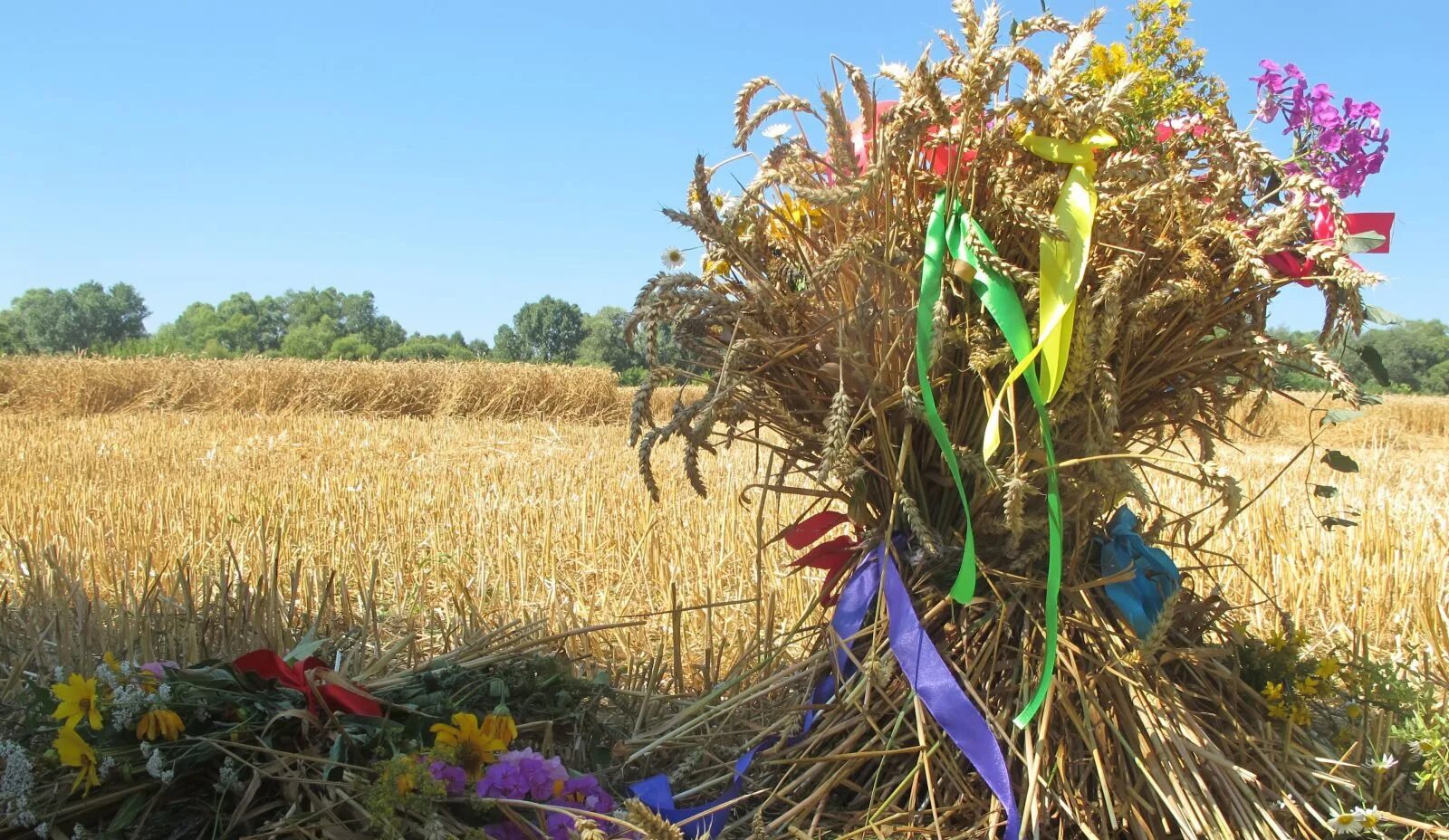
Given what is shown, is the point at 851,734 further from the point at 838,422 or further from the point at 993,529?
the point at 838,422

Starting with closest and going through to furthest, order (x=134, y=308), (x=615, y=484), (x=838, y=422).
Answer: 1. (x=838, y=422)
2. (x=615, y=484)
3. (x=134, y=308)

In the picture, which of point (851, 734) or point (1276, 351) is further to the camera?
point (851, 734)

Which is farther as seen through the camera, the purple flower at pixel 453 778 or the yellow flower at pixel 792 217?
the yellow flower at pixel 792 217

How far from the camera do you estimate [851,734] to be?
67.0 inches

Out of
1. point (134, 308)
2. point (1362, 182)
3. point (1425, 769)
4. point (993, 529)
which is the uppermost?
point (134, 308)

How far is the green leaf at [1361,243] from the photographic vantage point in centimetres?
154

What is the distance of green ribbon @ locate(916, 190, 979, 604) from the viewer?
1532 mm

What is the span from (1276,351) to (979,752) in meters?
0.83

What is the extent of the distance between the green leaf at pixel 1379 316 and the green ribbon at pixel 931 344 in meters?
0.73

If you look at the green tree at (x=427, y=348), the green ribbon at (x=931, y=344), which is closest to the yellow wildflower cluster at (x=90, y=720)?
the green ribbon at (x=931, y=344)

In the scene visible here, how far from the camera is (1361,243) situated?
5.05ft

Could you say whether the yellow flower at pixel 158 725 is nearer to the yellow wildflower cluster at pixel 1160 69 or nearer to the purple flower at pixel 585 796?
the purple flower at pixel 585 796

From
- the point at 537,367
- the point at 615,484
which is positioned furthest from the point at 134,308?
the point at 615,484

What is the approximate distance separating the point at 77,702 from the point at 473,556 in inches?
96.3
